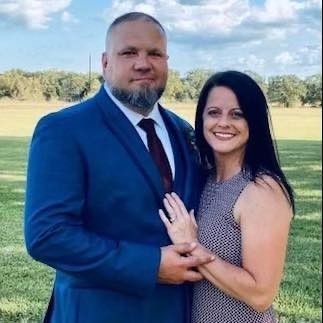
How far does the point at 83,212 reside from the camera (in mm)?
1613

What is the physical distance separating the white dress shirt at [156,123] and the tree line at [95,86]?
0.62 m

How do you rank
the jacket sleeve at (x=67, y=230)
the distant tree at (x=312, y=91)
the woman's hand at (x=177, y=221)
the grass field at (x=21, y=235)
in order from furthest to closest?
the grass field at (x=21, y=235)
the distant tree at (x=312, y=91)
the woman's hand at (x=177, y=221)
the jacket sleeve at (x=67, y=230)

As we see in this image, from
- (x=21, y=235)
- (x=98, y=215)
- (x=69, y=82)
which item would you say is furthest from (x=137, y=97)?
(x=21, y=235)

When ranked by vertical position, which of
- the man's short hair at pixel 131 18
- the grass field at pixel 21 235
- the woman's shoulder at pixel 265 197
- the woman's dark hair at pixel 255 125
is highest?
the man's short hair at pixel 131 18

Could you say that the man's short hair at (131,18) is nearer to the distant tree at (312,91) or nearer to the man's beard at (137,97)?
the man's beard at (137,97)

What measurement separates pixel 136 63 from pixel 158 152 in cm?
21

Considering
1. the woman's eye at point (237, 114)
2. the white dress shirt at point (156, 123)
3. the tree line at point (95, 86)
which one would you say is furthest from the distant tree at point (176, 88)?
the woman's eye at point (237, 114)

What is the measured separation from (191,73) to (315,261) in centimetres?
211

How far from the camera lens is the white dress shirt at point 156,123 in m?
1.72

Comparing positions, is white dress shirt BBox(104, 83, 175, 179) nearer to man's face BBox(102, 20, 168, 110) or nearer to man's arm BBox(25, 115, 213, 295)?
man's face BBox(102, 20, 168, 110)

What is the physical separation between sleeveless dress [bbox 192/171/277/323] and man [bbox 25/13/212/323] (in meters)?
0.04

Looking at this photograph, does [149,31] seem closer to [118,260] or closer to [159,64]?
[159,64]

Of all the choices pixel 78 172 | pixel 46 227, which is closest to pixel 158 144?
pixel 78 172

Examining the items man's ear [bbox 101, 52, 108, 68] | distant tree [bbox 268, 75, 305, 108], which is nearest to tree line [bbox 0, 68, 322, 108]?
distant tree [bbox 268, 75, 305, 108]
